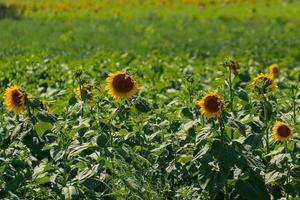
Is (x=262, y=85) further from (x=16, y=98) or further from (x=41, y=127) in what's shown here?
(x=16, y=98)

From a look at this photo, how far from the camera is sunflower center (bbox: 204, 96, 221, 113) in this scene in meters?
4.25

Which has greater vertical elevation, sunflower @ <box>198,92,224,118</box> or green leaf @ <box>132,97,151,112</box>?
sunflower @ <box>198,92,224,118</box>

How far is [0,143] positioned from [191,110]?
4.45 feet

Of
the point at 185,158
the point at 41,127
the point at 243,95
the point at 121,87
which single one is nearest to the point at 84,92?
the point at 121,87

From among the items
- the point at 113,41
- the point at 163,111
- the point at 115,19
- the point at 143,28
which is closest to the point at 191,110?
the point at 163,111

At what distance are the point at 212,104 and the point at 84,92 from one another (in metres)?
1.02

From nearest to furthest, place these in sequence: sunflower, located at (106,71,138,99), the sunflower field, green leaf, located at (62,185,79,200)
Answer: green leaf, located at (62,185,79,200), the sunflower field, sunflower, located at (106,71,138,99)

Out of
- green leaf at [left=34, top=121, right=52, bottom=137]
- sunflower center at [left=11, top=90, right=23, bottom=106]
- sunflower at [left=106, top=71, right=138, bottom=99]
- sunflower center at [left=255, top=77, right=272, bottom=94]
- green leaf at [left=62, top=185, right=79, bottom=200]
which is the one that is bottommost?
green leaf at [left=62, top=185, right=79, bottom=200]

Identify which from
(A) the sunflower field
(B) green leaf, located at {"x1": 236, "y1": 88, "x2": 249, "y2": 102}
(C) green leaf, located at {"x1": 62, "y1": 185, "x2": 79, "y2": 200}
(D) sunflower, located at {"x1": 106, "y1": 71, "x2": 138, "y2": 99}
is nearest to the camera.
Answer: (C) green leaf, located at {"x1": 62, "y1": 185, "x2": 79, "y2": 200}

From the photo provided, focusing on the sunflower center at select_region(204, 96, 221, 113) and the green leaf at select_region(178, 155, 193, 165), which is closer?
the sunflower center at select_region(204, 96, 221, 113)

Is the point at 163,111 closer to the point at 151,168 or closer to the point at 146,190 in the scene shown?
the point at 151,168

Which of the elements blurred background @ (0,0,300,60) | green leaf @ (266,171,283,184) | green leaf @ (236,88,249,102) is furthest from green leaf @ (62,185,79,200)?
blurred background @ (0,0,300,60)

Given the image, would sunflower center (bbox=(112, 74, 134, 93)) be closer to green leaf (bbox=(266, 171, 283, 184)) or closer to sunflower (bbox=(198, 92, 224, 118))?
sunflower (bbox=(198, 92, 224, 118))

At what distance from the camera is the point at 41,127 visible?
4500mm
